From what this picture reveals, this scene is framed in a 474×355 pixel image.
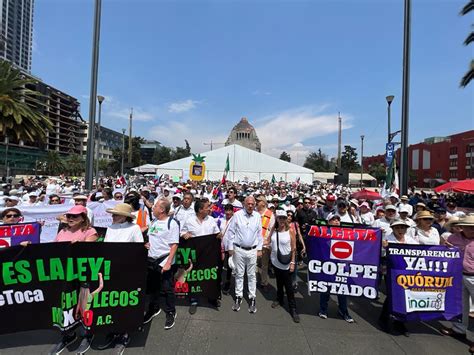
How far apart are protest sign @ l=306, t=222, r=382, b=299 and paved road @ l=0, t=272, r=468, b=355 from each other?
1.67 feet

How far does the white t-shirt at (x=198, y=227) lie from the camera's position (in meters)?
4.81

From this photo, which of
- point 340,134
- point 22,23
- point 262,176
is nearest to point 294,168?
point 262,176

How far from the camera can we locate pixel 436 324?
435cm

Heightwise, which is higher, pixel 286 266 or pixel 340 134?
pixel 340 134

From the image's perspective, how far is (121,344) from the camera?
11.4 ft

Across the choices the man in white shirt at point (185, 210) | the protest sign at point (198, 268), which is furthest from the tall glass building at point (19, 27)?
the protest sign at point (198, 268)

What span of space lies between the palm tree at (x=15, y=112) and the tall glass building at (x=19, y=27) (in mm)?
122889

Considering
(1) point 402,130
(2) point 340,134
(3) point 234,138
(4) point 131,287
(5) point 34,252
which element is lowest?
(4) point 131,287

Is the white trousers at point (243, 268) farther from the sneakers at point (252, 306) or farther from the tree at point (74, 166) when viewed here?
the tree at point (74, 166)

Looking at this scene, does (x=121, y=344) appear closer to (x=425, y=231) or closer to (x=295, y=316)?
(x=295, y=316)

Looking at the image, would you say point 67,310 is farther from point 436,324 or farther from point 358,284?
point 436,324

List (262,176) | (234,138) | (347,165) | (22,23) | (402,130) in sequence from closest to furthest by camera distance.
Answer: (402,130) < (262,176) < (347,165) < (234,138) < (22,23)

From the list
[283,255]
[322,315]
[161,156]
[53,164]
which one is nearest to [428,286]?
[322,315]

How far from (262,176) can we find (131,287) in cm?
3701
